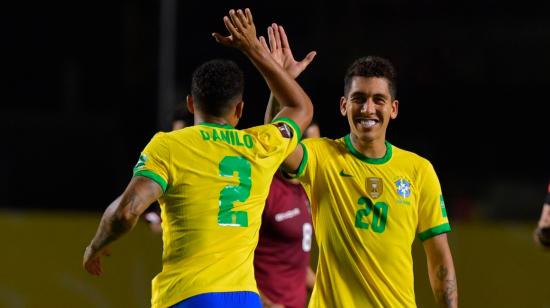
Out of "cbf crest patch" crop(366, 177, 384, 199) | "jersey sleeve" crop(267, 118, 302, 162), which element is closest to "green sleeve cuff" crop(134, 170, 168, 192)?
"jersey sleeve" crop(267, 118, 302, 162)

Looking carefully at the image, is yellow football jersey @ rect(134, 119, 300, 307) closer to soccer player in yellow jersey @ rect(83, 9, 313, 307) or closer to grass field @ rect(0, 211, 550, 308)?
soccer player in yellow jersey @ rect(83, 9, 313, 307)

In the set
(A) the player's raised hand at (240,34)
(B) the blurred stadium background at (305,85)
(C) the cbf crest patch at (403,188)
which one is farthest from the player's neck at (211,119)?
(B) the blurred stadium background at (305,85)

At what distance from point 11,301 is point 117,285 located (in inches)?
37.2

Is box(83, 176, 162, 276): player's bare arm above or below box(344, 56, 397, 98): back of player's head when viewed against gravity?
below

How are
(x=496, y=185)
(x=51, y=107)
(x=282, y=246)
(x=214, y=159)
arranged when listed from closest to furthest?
(x=214, y=159), (x=282, y=246), (x=496, y=185), (x=51, y=107)

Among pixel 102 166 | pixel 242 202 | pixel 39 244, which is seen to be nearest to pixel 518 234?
pixel 39 244

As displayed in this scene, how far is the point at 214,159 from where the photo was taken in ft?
12.4

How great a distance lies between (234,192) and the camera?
150 inches

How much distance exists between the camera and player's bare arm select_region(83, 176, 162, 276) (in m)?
3.59

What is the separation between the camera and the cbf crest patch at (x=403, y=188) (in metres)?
4.46

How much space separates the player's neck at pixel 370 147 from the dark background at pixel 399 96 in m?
8.62

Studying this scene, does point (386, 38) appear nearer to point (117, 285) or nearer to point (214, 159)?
point (117, 285)

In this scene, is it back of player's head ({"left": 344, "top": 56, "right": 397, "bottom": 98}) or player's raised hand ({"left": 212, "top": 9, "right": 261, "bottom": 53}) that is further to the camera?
back of player's head ({"left": 344, "top": 56, "right": 397, "bottom": 98})

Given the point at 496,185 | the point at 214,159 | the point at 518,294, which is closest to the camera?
the point at 214,159
